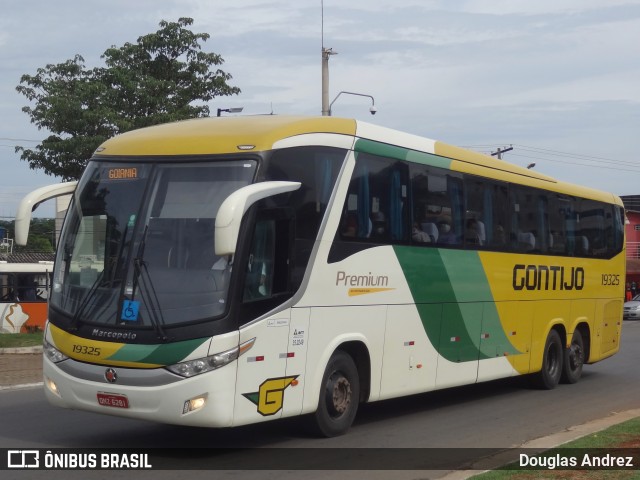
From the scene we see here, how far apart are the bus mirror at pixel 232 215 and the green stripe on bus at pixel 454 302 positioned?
328 centimetres

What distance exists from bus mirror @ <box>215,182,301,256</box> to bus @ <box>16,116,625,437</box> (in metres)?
0.02

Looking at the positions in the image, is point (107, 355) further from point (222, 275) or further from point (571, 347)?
point (571, 347)

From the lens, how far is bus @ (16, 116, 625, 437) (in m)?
9.12

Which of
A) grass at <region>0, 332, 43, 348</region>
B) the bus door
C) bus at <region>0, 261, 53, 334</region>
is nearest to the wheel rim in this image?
the bus door

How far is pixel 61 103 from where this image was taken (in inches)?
1065

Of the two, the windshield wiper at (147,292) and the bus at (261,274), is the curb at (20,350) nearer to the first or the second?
the bus at (261,274)

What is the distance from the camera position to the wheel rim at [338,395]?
10734 mm

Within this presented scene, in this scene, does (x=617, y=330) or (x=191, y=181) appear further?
(x=617, y=330)

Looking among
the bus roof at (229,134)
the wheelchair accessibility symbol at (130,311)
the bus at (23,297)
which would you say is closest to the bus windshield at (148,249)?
the wheelchair accessibility symbol at (130,311)

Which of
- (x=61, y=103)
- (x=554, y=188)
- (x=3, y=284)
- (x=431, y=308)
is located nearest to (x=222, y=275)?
(x=431, y=308)

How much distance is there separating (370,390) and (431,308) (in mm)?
1810

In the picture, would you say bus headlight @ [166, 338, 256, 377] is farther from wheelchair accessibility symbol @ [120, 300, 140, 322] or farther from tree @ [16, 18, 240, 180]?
tree @ [16, 18, 240, 180]

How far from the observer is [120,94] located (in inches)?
1075

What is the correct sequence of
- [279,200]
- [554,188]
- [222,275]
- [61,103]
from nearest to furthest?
[222,275], [279,200], [554,188], [61,103]
